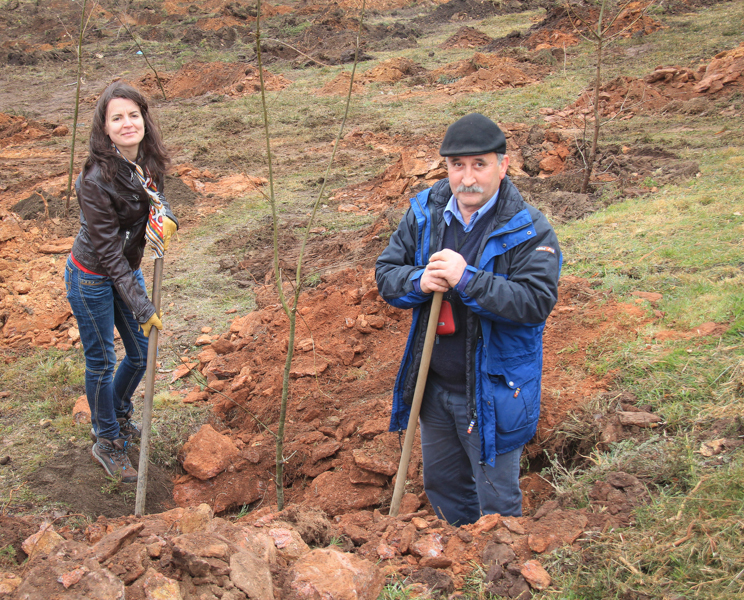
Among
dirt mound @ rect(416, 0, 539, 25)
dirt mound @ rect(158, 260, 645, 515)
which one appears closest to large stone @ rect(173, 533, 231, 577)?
dirt mound @ rect(158, 260, 645, 515)

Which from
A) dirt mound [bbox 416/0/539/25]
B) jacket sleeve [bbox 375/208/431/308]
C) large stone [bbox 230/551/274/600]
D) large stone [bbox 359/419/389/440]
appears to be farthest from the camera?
dirt mound [bbox 416/0/539/25]

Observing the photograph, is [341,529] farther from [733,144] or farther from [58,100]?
[58,100]


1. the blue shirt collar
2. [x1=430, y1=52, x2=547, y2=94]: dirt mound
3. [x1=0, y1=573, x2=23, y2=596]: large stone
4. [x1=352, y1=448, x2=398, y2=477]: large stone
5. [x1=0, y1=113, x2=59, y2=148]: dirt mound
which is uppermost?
[x1=430, y1=52, x2=547, y2=94]: dirt mound

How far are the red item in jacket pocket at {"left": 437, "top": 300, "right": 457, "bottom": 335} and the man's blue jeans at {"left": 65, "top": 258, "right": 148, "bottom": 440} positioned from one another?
184 centimetres

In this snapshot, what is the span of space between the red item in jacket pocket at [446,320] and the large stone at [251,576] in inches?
44.8

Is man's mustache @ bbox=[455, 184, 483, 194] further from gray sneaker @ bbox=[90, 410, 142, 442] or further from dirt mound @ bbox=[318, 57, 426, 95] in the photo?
dirt mound @ bbox=[318, 57, 426, 95]

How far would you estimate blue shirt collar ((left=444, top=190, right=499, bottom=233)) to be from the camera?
2.27m

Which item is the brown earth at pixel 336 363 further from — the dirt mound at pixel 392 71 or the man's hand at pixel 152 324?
the dirt mound at pixel 392 71

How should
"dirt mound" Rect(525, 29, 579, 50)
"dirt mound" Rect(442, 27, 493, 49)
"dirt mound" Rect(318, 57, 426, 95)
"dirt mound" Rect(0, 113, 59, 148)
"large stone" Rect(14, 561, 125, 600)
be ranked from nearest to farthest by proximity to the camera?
"large stone" Rect(14, 561, 125, 600), "dirt mound" Rect(0, 113, 59, 148), "dirt mound" Rect(318, 57, 426, 95), "dirt mound" Rect(525, 29, 579, 50), "dirt mound" Rect(442, 27, 493, 49)

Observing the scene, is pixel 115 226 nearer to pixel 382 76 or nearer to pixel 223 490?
pixel 223 490

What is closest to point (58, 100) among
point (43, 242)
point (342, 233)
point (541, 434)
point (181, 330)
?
point (43, 242)

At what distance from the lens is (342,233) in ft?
25.5

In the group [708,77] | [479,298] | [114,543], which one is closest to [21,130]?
[114,543]

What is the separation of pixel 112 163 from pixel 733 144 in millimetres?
8529
